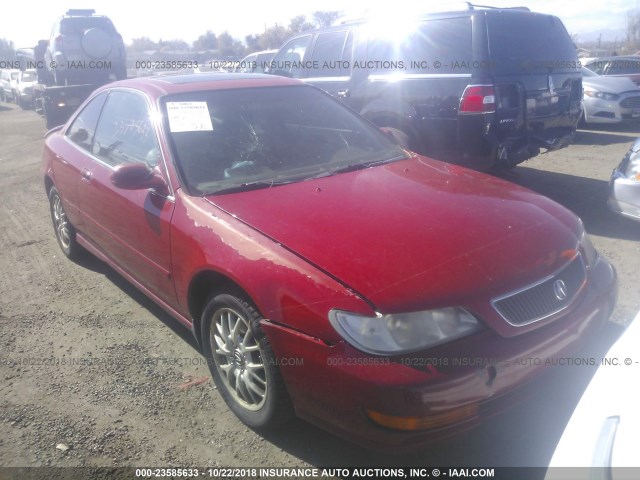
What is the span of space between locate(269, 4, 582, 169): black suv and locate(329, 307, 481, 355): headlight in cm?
362

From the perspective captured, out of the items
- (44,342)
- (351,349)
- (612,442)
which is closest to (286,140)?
(351,349)

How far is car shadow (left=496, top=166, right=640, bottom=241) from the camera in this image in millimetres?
5309

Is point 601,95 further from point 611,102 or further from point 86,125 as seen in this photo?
point 86,125

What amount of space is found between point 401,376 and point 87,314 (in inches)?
111

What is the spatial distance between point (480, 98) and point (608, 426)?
4.33m

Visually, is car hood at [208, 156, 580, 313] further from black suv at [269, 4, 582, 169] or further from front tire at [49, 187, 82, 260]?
front tire at [49, 187, 82, 260]

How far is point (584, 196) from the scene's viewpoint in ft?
21.2

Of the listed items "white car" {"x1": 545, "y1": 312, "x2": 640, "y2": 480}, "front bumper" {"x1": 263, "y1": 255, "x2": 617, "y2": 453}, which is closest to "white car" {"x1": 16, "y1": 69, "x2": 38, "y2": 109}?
"front bumper" {"x1": 263, "y1": 255, "x2": 617, "y2": 453}

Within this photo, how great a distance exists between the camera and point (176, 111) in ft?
11.5

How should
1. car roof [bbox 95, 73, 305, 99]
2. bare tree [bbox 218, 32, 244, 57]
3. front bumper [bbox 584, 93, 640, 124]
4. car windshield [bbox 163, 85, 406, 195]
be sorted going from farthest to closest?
bare tree [bbox 218, 32, 244, 57] < front bumper [bbox 584, 93, 640, 124] < car roof [bbox 95, 73, 305, 99] < car windshield [bbox 163, 85, 406, 195]

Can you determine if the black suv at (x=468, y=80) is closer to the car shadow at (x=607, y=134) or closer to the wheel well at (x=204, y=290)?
the wheel well at (x=204, y=290)

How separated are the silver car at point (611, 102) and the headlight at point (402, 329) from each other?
1076 centimetres

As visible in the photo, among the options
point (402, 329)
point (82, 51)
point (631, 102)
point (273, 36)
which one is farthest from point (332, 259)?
point (273, 36)

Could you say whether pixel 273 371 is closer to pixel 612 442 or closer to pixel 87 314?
pixel 612 442
